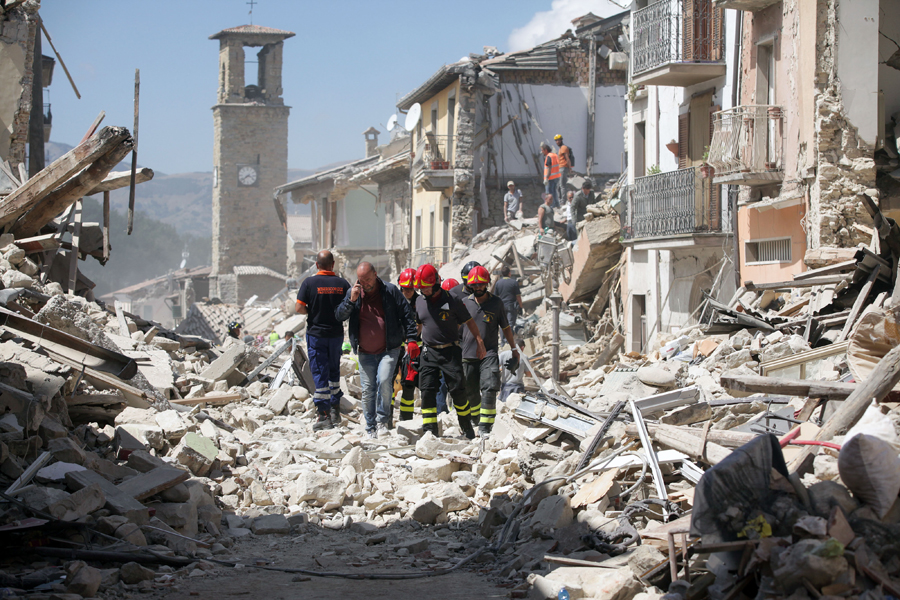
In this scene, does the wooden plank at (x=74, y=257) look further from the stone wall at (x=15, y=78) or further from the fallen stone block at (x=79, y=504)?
the fallen stone block at (x=79, y=504)

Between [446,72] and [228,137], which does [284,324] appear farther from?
[228,137]

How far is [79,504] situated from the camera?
5230 millimetres

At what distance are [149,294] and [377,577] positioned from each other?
7741cm

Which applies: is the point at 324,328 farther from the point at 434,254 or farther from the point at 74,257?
the point at 434,254

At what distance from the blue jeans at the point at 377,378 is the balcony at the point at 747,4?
9576 mm

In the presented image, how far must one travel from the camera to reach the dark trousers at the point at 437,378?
8.63m

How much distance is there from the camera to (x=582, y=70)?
2989cm

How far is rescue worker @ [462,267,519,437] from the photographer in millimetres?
8797

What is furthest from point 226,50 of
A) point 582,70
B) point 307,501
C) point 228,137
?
point 307,501

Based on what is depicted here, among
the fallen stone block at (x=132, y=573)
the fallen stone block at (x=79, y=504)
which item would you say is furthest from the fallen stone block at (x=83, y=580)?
the fallen stone block at (x=79, y=504)

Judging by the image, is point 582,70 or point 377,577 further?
point 582,70

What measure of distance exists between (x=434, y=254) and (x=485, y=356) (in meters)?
22.6

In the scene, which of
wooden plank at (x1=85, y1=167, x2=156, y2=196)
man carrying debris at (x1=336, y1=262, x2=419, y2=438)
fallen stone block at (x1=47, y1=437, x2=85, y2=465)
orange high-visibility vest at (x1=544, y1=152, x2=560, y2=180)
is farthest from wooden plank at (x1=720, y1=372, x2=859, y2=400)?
orange high-visibility vest at (x1=544, y1=152, x2=560, y2=180)

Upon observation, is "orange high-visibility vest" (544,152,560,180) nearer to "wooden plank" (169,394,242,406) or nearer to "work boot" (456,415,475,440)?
"wooden plank" (169,394,242,406)
